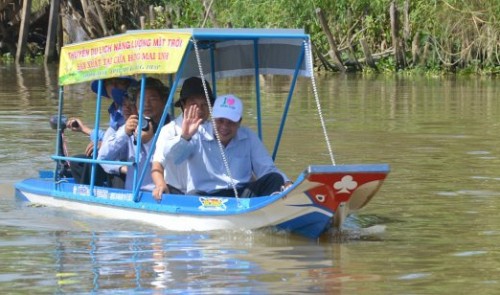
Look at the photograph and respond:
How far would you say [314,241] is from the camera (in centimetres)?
955

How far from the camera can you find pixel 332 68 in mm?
32906

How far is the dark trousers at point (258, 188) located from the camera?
9.91 m

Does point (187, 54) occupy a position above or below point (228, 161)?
above

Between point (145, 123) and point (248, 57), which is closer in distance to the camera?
point (145, 123)

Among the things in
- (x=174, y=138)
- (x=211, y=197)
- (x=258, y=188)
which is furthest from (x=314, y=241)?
(x=174, y=138)

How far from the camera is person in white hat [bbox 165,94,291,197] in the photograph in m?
9.88

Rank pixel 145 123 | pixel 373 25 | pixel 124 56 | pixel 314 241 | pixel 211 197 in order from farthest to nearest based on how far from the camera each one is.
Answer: pixel 373 25, pixel 145 123, pixel 124 56, pixel 211 197, pixel 314 241

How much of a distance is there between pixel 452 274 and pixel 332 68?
2477 cm

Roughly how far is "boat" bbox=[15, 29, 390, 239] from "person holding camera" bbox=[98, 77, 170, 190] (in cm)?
15

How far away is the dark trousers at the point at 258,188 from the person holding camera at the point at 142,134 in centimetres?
80

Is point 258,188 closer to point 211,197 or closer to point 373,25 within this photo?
point 211,197

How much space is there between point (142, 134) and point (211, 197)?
116 centimetres

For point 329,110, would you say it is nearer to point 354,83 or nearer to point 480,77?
point 354,83

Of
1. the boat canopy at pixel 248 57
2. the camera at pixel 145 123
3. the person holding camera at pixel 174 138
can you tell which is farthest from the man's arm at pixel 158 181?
the boat canopy at pixel 248 57
